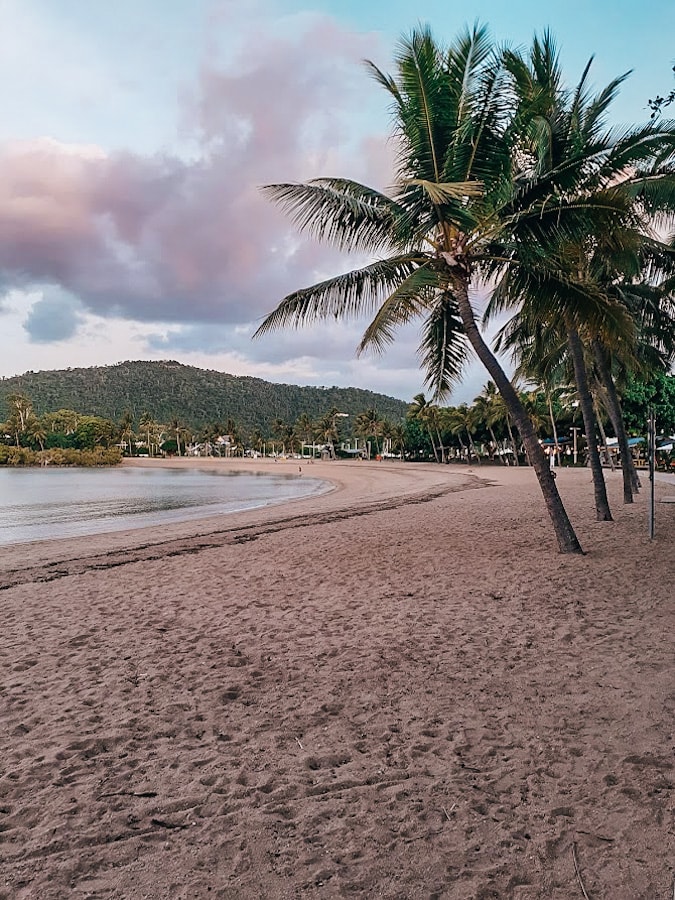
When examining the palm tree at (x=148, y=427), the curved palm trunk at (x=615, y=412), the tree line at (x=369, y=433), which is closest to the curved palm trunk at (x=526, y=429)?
the curved palm trunk at (x=615, y=412)

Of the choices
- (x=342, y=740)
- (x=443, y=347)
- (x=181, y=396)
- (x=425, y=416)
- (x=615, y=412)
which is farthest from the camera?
(x=181, y=396)

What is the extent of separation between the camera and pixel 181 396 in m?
147

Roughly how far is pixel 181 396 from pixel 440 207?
145 meters

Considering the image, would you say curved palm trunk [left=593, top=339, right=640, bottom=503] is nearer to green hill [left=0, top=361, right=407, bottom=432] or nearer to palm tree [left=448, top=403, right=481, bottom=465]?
palm tree [left=448, top=403, right=481, bottom=465]

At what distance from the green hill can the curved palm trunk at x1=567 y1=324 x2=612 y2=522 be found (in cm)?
12030

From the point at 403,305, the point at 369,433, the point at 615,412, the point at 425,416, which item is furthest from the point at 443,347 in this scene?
the point at 369,433

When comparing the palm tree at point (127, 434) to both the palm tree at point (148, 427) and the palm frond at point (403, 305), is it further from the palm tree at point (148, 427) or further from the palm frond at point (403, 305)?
the palm frond at point (403, 305)

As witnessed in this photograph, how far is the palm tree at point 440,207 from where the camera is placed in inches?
310

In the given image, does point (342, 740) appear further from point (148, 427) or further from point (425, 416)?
point (148, 427)

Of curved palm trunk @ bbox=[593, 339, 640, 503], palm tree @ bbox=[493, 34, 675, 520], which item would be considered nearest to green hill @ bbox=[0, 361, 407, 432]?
curved palm trunk @ bbox=[593, 339, 640, 503]

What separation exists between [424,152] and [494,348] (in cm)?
655

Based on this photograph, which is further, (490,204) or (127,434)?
(127,434)

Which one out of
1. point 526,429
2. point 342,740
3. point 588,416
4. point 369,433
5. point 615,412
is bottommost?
point 342,740

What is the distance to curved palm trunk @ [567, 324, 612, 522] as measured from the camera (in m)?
10.7
